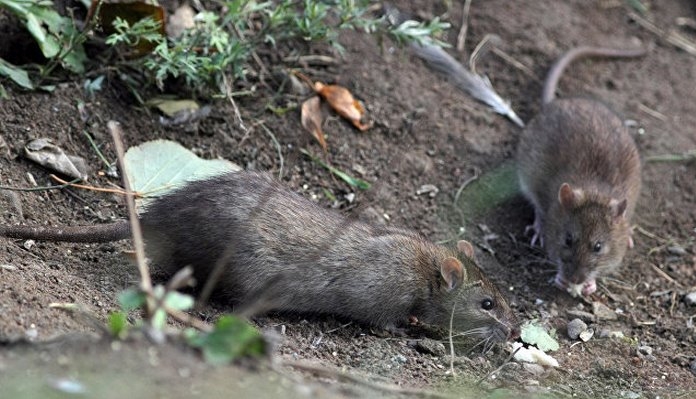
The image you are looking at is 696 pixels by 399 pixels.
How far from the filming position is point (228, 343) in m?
3.46

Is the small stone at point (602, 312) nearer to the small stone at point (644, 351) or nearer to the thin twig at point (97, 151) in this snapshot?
the small stone at point (644, 351)

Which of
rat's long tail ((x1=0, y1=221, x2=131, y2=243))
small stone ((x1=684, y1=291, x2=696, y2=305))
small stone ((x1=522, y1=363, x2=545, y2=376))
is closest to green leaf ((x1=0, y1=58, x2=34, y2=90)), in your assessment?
rat's long tail ((x1=0, y1=221, x2=131, y2=243))

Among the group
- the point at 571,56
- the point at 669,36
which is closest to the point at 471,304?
the point at 571,56

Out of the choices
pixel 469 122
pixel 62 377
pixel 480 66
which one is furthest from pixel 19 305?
pixel 480 66

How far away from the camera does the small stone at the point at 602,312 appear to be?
624 cm

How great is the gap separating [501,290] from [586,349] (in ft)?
2.42

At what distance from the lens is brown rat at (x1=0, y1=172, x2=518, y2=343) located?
5.22 metres

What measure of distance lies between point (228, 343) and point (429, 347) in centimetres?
217

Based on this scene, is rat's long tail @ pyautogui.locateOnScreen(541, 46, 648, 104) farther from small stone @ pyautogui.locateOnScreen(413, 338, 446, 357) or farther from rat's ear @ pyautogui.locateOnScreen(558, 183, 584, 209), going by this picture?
small stone @ pyautogui.locateOnScreen(413, 338, 446, 357)

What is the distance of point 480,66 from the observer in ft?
27.1

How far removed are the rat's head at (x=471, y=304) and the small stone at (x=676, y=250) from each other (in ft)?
6.21

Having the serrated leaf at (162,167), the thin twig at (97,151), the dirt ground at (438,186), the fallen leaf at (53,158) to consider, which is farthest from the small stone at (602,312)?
the fallen leaf at (53,158)

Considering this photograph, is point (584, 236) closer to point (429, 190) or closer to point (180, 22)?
point (429, 190)

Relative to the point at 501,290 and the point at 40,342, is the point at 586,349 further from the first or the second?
the point at 40,342
